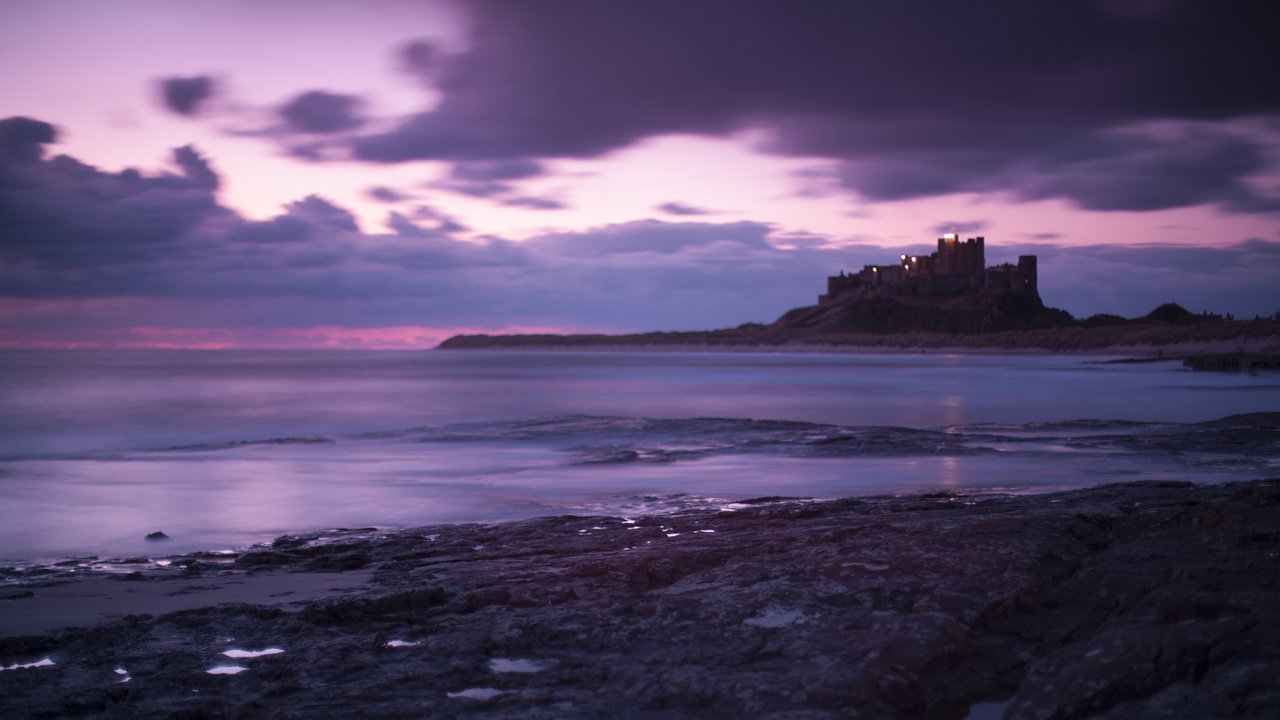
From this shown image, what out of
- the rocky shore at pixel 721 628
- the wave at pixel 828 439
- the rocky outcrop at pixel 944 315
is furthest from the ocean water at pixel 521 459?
the rocky outcrop at pixel 944 315

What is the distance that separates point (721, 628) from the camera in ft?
11.9

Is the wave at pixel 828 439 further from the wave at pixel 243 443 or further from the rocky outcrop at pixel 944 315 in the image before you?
the rocky outcrop at pixel 944 315

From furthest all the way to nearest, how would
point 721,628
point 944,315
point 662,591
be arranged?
point 944,315
point 662,591
point 721,628

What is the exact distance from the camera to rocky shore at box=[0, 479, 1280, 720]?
293cm

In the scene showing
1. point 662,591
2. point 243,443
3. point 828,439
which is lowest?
point 243,443

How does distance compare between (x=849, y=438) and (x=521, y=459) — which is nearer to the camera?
(x=521, y=459)

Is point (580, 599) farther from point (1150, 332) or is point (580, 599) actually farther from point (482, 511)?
point (1150, 332)

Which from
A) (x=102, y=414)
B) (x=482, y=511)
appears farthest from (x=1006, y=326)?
(x=482, y=511)

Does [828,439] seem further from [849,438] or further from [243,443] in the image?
[243,443]

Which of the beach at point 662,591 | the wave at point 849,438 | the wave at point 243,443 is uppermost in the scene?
the beach at point 662,591

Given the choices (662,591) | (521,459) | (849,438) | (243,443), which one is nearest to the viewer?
(662,591)

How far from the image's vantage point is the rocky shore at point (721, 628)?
2932 millimetres

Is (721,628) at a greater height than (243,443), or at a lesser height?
greater

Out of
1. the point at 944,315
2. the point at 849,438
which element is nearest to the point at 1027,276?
the point at 944,315
